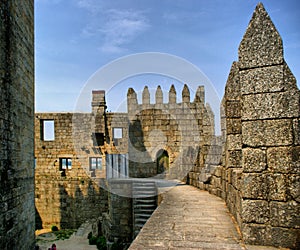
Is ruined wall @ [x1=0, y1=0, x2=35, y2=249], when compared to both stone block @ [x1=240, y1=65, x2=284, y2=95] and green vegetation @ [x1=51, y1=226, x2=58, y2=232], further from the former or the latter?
green vegetation @ [x1=51, y1=226, x2=58, y2=232]

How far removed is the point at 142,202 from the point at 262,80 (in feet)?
21.3

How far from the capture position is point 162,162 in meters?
12.2

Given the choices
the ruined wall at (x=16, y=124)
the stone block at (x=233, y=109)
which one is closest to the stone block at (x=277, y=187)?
the stone block at (x=233, y=109)

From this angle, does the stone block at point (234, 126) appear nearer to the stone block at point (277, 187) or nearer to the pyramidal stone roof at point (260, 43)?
the pyramidal stone roof at point (260, 43)

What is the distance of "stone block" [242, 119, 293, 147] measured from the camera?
120 inches

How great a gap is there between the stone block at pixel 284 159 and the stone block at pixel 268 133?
70 mm

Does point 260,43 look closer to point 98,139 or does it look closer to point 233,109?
point 233,109

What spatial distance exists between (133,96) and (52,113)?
6.66 metres

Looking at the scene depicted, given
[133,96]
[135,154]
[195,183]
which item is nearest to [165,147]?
[135,154]

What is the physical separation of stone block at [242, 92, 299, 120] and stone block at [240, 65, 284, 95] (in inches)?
2.2

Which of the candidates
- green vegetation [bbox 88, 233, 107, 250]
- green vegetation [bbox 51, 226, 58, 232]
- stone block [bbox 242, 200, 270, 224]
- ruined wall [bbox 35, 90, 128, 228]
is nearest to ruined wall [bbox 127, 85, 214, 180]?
green vegetation [bbox 88, 233, 107, 250]

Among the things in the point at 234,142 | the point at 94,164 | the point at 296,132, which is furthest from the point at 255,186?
the point at 94,164

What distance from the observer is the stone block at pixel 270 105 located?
306 centimetres

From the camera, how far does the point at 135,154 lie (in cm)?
1212
